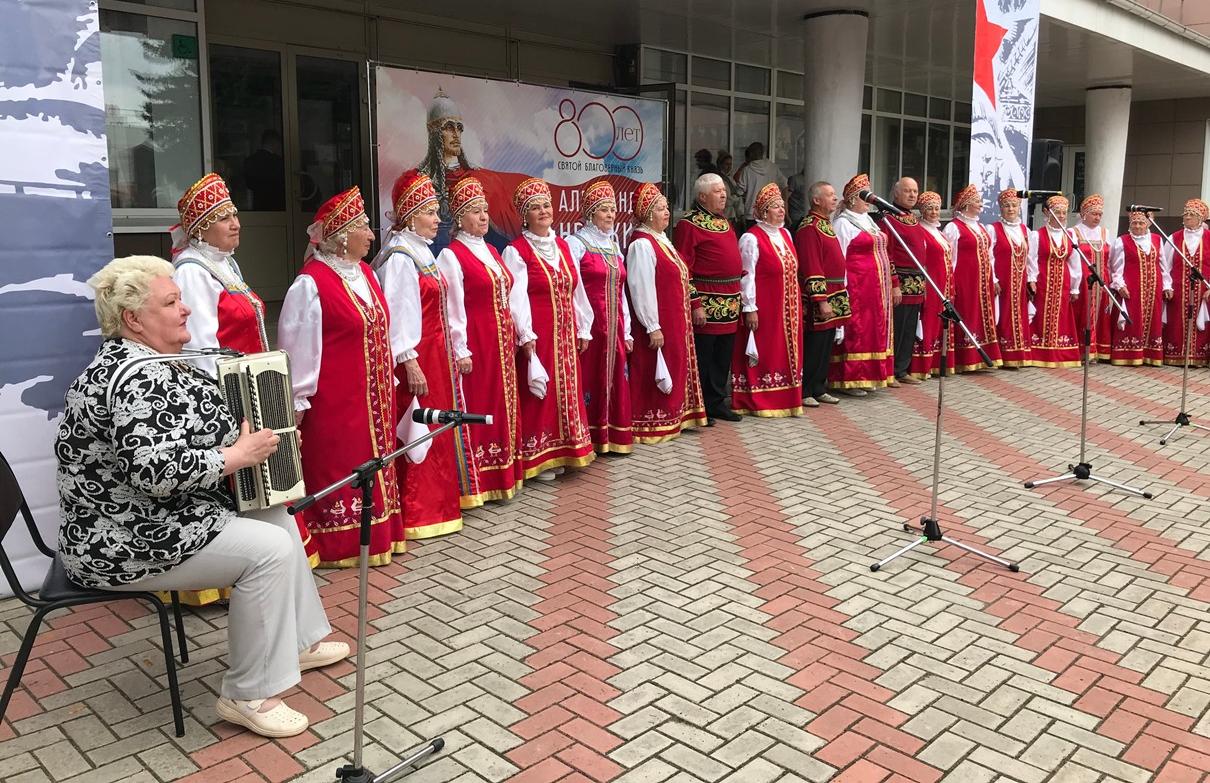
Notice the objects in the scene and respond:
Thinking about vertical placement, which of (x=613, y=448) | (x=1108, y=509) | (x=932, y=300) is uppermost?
(x=932, y=300)

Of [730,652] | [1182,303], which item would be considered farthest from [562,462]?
[1182,303]

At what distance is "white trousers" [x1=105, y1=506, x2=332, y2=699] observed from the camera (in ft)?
10.5

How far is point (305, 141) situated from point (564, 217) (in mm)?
2659

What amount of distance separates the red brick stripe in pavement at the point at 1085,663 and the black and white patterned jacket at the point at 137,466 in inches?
121

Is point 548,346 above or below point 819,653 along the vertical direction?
above

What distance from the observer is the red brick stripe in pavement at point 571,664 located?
3168 millimetres

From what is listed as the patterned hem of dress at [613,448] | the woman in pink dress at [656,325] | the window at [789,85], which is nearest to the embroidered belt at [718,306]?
the woman in pink dress at [656,325]

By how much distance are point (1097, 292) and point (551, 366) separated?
26.7 feet

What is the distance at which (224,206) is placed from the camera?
4.16m

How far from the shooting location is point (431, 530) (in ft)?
17.3

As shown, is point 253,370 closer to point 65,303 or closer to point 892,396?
point 65,303

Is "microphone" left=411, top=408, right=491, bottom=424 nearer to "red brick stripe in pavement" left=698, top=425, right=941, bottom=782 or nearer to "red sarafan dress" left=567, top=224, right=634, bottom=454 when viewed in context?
"red brick stripe in pavement" left=698, top=425, right=941, bottom=782

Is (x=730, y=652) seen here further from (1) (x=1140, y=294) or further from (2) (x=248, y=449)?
(1) (x=1140, y=294)

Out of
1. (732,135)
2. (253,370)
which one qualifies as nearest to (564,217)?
(732,135)
